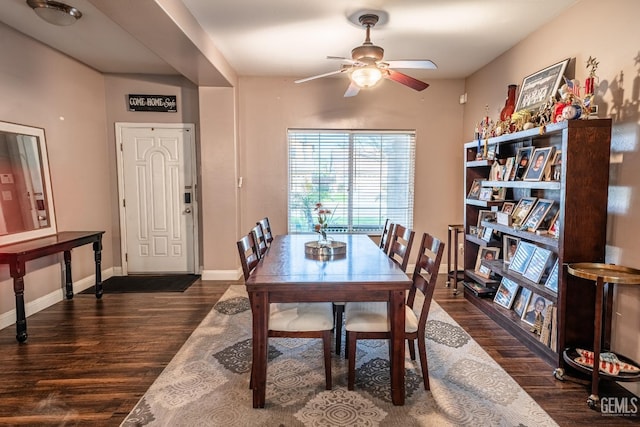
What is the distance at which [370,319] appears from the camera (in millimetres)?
2117

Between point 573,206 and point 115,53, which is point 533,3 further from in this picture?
point 115,53

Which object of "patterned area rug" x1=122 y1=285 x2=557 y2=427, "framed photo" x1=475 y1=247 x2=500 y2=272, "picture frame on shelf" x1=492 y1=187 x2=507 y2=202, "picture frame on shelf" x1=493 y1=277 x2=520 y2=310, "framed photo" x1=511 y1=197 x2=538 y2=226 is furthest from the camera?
"framed photo" x1=475 y1=247 x2=500 y2=272

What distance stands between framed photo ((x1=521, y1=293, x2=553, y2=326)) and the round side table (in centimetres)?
48

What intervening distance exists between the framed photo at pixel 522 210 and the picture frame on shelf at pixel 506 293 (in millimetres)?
530

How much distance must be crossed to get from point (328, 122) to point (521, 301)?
3.06 metres

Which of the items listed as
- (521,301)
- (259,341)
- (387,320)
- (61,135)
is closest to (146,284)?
(61,135)

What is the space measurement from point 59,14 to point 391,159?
3752 millimetres

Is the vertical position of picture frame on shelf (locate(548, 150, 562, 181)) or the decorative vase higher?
the decorative vase

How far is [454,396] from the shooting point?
212 cm

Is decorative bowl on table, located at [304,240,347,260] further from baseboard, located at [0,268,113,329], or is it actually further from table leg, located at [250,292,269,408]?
baseboard, located at [0,268,113,329]

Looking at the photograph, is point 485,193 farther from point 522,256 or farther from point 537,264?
point 537,264

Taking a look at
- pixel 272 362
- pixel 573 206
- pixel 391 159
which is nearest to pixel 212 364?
pixel 272 362

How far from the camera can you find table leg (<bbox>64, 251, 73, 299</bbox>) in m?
3.85

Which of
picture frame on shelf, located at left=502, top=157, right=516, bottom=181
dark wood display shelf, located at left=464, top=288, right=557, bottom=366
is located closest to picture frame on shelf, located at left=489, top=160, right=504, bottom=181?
picture frame on shelf, located at left=502, top=157, right=516, bottom=181
